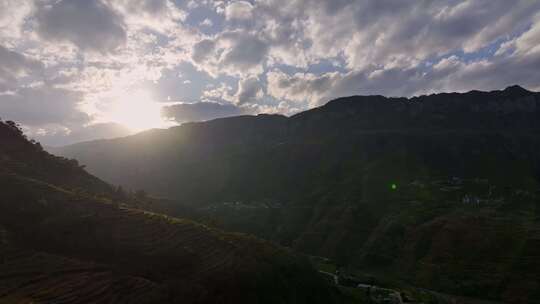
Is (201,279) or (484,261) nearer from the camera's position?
(201,279)

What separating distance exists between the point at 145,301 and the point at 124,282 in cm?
323

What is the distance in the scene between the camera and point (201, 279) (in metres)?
40.3

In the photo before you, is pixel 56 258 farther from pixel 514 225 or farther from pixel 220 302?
pixel 514 225

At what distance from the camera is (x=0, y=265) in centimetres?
3591

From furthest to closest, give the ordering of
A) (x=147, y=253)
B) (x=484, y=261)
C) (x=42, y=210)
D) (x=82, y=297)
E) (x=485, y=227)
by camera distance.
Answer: (x=485, y=227) → (x=484, y=261) → (x=42, y=210) → (x=147, y=253) → (x=82, y=297)

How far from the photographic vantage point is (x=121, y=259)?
1651 inches

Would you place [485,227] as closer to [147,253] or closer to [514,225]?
[514,225]

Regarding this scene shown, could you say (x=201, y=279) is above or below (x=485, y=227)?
above

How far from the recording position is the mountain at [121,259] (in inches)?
1382

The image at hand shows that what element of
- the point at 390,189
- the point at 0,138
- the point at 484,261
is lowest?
the point at 484,261

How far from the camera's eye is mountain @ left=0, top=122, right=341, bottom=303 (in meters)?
35.1

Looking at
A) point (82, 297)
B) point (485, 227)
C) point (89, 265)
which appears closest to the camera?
point (82, 297)

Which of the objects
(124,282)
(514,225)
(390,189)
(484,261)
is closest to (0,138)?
(124,282)

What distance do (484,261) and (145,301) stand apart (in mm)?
105326
